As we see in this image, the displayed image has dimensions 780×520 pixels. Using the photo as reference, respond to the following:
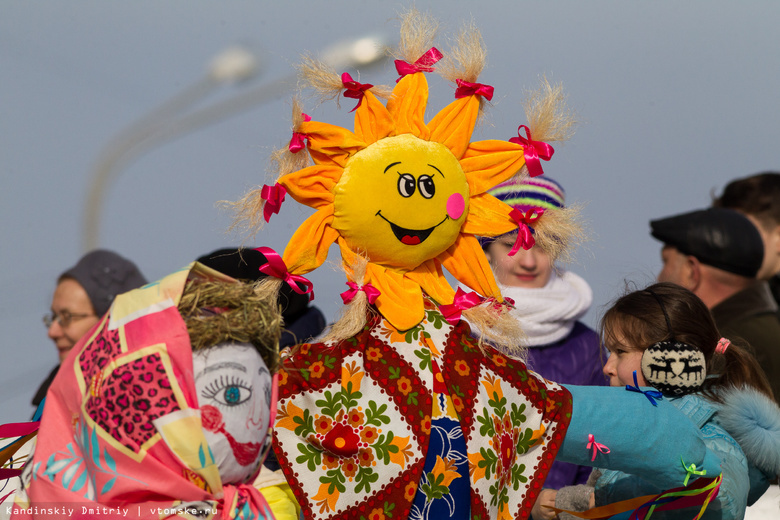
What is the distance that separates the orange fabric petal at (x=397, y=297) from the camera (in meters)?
1.98

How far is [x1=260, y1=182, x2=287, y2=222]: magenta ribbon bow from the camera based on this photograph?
1955 mm

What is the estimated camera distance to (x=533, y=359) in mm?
3055

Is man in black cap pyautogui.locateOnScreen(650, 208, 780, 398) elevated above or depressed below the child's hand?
above

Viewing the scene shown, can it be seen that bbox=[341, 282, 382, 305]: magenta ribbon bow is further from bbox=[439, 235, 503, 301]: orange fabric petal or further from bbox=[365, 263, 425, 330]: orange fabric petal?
bbox=[439, 235, 503, 301]: orange fabric petal

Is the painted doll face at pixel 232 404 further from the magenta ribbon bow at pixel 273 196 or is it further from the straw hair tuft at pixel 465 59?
the straw hair tuft at pixel 465 59

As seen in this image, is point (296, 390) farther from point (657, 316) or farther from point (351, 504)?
point (657, 316)

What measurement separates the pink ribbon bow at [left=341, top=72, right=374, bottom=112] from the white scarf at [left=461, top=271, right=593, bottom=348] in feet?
4.02

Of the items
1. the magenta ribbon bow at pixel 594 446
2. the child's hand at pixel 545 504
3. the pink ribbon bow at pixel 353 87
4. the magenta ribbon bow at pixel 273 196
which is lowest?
the child's hand at pixel 545 504

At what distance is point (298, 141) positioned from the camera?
1.99m

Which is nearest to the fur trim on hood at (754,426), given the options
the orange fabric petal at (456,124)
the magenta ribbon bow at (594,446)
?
the magenta ribbon bow at (594,446)

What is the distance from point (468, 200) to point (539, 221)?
0.74 ft

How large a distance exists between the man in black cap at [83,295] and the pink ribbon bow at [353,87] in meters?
1.85

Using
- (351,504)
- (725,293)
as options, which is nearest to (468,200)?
(351,504)

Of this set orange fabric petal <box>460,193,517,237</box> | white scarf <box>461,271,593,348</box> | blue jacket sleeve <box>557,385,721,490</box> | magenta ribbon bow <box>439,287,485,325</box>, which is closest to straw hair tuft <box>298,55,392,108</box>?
orange fabric petal <box>460,193,517,237</box>
